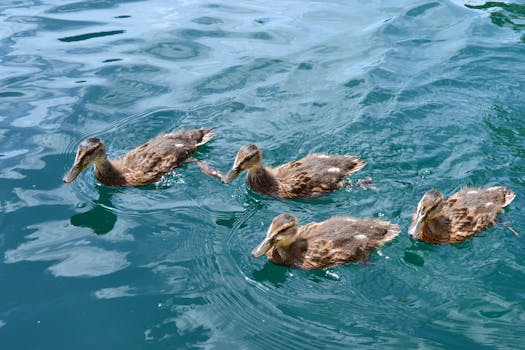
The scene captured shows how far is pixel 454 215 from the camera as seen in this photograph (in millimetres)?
7008

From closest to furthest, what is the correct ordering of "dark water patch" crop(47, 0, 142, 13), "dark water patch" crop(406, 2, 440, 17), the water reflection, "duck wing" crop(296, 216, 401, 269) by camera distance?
"duck wing" crop(296, 216, 401, 269) → the water reflection → "dark water patch" crop(406, 2, 440, 17) → "dark water patch" crop(47, 0, 142, 13)

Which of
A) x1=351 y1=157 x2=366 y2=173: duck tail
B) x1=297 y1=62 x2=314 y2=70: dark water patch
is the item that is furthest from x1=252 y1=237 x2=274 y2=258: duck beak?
x1=297 y1=62 x2=314 y2=70: dark water patch

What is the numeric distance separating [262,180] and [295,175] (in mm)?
418

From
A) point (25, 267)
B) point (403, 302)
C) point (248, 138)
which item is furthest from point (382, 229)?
point (25, 267)

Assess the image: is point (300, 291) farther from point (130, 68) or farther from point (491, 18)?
point (491, 18)

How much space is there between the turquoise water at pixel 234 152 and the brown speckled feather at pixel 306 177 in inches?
5.7

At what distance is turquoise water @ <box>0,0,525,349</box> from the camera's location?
5793mm

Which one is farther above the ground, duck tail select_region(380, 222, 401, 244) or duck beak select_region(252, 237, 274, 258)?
duck beak select_region(252, 237, 274, 258)

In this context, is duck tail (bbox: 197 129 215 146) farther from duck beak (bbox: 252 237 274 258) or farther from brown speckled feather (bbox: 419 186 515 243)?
brown speckled feather (bbox: 419 186 515 243)

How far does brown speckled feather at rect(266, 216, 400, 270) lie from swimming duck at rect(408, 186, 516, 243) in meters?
0.34

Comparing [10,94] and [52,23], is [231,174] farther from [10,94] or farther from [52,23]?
[52,23]

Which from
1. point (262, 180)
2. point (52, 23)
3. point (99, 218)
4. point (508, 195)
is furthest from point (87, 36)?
point (508, 195)

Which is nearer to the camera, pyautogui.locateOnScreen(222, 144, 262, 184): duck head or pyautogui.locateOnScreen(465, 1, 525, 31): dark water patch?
pyautogui.locateOnScreen(222, 144, 262, 184): duck head

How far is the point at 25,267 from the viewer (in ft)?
21.2
